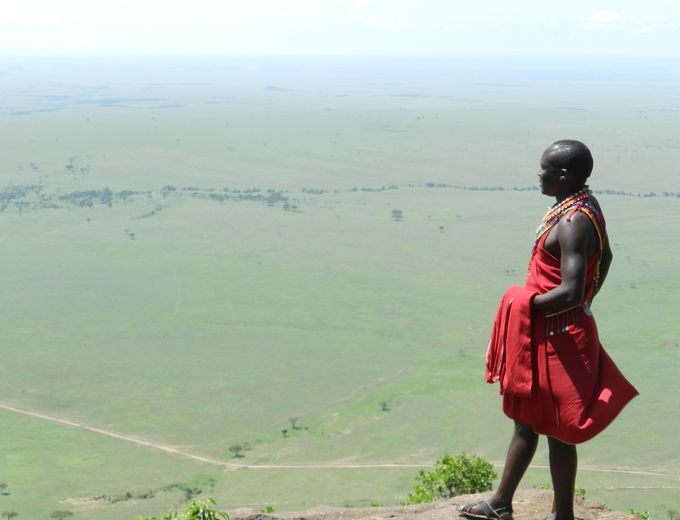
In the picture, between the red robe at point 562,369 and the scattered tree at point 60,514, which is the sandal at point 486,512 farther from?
the scattered tree at point 60,514

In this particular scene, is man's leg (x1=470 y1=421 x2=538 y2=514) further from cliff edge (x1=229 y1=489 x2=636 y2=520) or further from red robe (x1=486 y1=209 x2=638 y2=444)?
cliff edge (x1=229 y1=489 x2=636 y2=520)

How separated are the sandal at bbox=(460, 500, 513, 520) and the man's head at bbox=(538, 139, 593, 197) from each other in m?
1.65

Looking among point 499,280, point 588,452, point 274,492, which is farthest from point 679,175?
point 274,492

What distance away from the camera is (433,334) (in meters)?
47.6

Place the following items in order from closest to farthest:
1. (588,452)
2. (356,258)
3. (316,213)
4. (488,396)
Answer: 1. (588,452)
2. (488,396)
3. (356,258)
4. (316,213)

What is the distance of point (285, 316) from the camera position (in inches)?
1994

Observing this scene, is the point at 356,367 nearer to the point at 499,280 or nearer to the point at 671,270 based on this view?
the point at 499,280

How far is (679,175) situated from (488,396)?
6687cm

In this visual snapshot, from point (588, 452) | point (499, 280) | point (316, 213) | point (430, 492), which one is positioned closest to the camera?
point (430, 492)

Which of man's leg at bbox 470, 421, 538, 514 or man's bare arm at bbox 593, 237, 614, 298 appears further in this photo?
man's leg at bbox 470, 421, 538, 514

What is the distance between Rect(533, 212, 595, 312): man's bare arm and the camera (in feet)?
15.1

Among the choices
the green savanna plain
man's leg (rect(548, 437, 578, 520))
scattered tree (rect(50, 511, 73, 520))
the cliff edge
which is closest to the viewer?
man's leg (rect(548, 437, 578, 520))

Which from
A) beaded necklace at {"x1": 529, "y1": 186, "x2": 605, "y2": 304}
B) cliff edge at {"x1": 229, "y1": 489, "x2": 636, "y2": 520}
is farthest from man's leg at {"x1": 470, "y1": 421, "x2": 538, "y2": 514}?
beaded necklace at {"x1": 529, "y1": 186, "x2": 605, "y2": 304}

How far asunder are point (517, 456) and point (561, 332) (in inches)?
28.2
